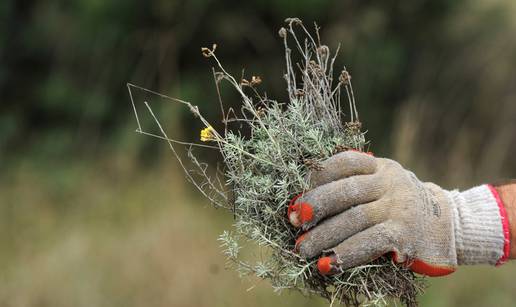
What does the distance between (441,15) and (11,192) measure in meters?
4.54

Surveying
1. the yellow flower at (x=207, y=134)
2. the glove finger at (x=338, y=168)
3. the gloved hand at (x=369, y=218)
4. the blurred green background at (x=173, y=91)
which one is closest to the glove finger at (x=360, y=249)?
the gloved hand at (x=369, y=218)

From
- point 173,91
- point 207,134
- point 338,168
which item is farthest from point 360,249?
point 173,91

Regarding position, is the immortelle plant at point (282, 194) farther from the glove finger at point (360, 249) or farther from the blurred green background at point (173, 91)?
the blurred green background at point (173, 91)

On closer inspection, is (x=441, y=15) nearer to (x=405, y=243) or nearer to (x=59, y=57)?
(x=59, y=57)

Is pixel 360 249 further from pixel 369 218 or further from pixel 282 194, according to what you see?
pixel 282 194

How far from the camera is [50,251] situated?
501 cm

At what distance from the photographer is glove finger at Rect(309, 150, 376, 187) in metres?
2.05

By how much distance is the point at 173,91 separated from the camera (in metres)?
6.68

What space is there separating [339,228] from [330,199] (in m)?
0.09

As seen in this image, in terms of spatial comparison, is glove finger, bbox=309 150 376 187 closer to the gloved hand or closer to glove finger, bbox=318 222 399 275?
the gloved hand

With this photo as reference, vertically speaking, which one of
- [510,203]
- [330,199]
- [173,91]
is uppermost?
[330,199]

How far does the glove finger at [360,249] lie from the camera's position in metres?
1.99

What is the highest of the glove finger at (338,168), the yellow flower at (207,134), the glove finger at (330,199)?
→ the yellow flower at (207,134)

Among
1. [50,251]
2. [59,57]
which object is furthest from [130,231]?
[59,57]
